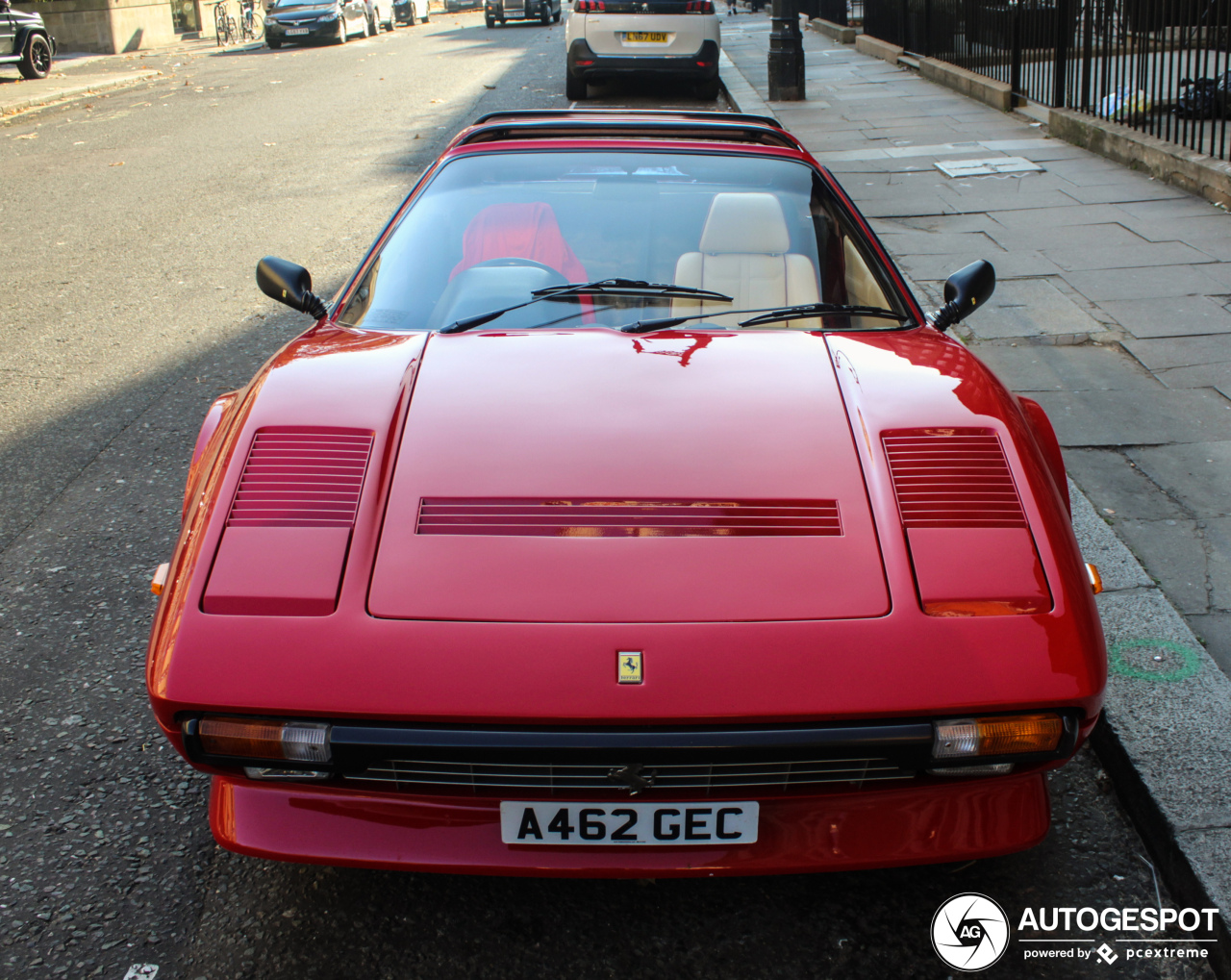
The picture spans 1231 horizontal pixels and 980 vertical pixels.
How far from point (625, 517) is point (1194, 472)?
2.67 meters

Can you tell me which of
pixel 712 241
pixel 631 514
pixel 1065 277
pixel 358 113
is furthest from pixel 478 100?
pixel 631 514


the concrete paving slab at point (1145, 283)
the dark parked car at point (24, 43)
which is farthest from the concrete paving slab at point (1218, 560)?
the dark parked car at point (24, 43)

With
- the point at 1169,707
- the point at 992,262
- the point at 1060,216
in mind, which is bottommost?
the point at 1169,707

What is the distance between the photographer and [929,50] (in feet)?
50.6

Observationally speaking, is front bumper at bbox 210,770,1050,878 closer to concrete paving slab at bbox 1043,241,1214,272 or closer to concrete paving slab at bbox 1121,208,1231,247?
concrete paving slab at bbox 1043,241,1214,272

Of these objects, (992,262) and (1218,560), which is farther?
(992,262)

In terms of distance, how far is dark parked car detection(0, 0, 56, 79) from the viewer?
19.7 meters

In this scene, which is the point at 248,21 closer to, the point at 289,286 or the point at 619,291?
the point at 289,286

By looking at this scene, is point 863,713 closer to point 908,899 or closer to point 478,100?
point 908,899

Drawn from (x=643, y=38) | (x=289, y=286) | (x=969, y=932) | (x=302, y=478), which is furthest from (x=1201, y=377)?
(x=643, y=38)

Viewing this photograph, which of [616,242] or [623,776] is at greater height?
[616,242]

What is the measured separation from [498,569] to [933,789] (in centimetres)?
87

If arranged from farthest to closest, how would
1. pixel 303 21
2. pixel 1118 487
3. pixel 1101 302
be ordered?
pixel 303 21 → pixel 1101 302 → pixel 1118 487

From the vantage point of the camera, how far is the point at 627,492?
6.79 feet
